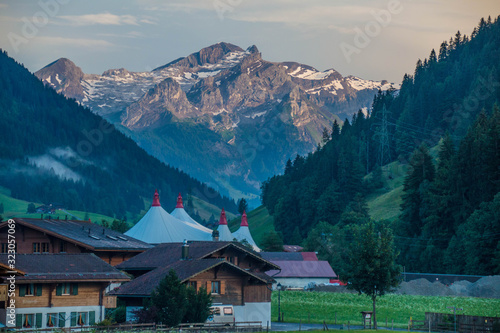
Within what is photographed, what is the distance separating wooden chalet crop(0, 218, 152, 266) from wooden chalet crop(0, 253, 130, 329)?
38.6 ft

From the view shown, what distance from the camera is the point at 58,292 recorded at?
168 feet

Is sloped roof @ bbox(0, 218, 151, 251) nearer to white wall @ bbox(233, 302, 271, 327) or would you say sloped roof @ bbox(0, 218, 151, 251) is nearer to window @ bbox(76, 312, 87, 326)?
window @ bbox(76, 312, 87, 326)

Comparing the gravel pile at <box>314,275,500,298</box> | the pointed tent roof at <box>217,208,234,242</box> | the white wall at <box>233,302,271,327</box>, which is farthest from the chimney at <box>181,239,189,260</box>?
the pointed tent roof at <box>217,208,234,242</box>

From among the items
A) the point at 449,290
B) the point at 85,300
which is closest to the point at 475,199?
the point at 449,290

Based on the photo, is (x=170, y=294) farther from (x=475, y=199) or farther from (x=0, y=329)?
(x=475, y=199)

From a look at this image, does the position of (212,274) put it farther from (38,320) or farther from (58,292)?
(38,320)

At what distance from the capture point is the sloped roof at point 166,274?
54.5 m

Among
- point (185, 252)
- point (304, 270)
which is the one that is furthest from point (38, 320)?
point (304, 270)

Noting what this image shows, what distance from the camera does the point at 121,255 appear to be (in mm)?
73750

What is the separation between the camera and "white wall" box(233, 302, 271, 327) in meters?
59.3

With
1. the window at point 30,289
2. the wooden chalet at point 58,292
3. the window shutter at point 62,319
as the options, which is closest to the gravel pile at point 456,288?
the wooden chalet at point 58,292

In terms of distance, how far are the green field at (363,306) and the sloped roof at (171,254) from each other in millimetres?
11144

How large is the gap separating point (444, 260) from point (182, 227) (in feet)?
128

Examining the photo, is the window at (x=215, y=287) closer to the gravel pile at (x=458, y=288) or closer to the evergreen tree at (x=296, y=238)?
the gravel pile at (x=458, y=288)
